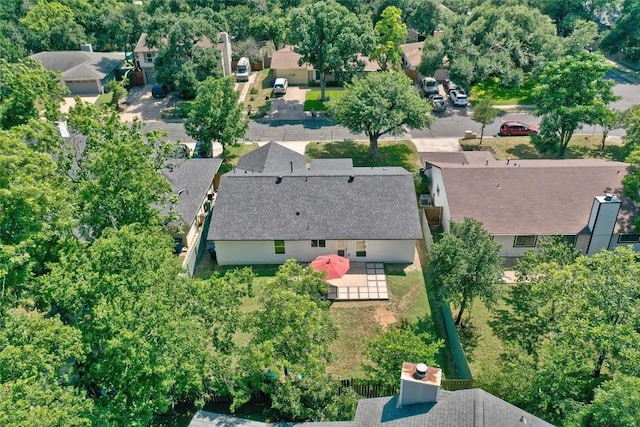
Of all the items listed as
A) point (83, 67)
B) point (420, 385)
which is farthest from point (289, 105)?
point (420, 385)

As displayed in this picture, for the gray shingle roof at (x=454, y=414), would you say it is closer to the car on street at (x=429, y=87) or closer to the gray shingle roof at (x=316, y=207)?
the gray shingle roof at (x=316, y=207)

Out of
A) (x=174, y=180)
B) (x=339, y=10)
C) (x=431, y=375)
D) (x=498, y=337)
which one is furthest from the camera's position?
(x=339, y=10)

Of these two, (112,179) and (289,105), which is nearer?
(112,179)

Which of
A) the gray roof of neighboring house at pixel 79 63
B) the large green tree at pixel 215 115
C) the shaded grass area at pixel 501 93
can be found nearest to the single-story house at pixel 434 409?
the large green tree at pixel 215 115

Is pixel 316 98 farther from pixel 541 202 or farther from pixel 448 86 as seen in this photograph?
pixel 541 202

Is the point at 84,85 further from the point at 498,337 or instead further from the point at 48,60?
the point at 498,337

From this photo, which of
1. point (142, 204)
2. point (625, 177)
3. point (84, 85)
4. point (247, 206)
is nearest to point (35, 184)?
point (142, 204)

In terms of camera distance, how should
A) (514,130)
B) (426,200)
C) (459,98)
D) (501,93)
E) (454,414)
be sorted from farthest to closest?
(501,93), (459,98), (514,130), (426,200), (454,414)
